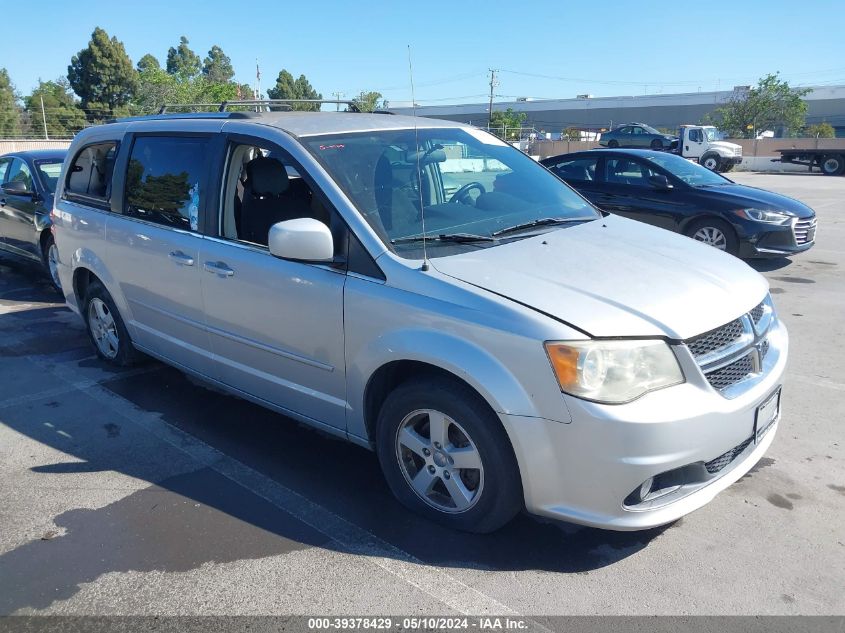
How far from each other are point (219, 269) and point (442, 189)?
4.45 ft

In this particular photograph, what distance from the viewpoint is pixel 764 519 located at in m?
3.36

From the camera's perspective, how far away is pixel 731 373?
3033 mm

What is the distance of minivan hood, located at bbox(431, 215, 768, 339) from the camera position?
2840mm

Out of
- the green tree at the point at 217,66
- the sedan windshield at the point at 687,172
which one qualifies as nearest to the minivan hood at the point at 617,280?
the sedan windshield at the point at 687,172

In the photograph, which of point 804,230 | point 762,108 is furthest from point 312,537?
point 762,108

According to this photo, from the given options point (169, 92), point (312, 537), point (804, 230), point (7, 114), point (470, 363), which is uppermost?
point (169, 92)

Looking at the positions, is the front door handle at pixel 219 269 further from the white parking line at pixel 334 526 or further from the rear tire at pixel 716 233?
the rear tire at pixel 716 233

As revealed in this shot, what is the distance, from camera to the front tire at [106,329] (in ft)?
17.5

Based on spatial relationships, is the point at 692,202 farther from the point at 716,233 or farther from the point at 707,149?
the point at 707,149

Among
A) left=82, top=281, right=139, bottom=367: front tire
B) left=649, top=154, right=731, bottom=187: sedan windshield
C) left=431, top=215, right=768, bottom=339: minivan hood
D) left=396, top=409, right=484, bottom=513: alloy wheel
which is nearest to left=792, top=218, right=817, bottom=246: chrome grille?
left=649, top=154, right=731, bottom=187: sedan windshield

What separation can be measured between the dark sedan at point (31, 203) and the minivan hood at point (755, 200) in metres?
8.04

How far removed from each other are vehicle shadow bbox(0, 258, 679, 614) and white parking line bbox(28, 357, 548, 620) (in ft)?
0.09

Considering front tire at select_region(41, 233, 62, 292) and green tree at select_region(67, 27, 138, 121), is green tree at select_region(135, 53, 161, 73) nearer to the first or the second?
green tree at select_region(67, 27, 138, 121)

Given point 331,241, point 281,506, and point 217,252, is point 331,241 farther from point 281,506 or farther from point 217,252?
point 281,506
